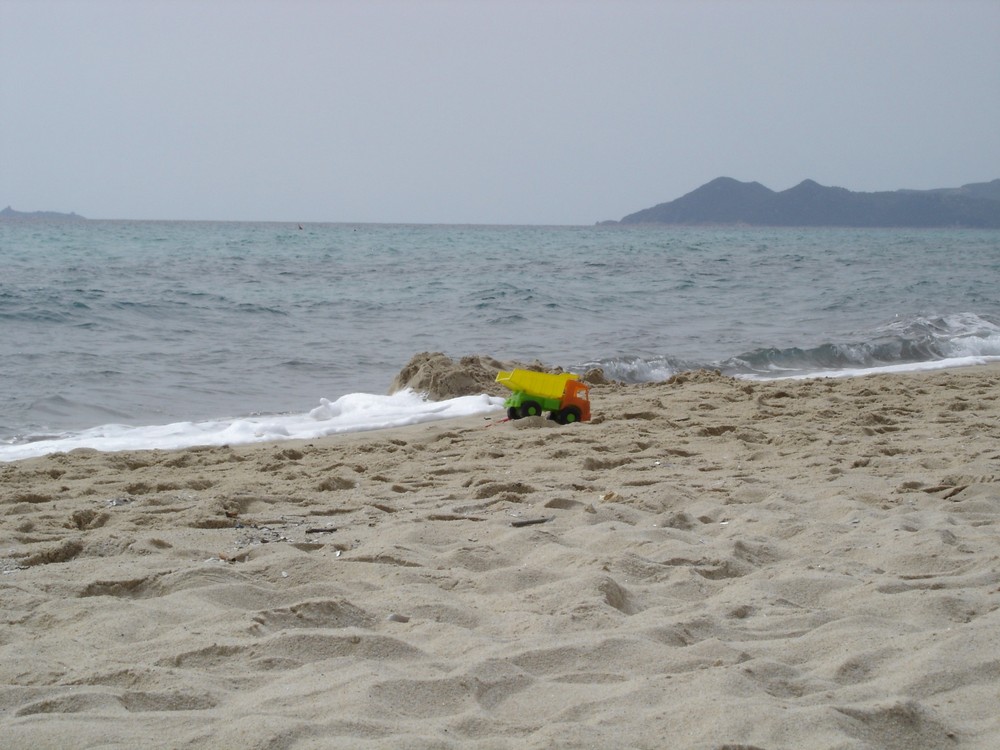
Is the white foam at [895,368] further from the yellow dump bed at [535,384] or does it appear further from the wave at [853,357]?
the yellow dump bed at [535,384]

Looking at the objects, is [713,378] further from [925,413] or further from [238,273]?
[238,273]

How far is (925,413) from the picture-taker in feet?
19.5

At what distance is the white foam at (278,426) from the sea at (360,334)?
23 mm

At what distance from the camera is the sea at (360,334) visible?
7000 mm

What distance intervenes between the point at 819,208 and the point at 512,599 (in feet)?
398

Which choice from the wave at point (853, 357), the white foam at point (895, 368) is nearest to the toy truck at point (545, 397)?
the wave at point (853, 357)

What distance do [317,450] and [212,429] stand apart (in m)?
1.38

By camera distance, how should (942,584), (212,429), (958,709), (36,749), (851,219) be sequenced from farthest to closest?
(851,219) < (212,429) < (942,584) < (958,709) < (36,749)

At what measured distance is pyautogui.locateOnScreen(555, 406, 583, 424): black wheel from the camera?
5.81m

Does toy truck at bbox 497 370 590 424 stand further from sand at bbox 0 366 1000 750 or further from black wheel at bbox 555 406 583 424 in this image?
sand at bbox 0 366 1000 750

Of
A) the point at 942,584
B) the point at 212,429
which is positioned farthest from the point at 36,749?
the point at 212,429

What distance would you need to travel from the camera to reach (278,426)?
6.34m

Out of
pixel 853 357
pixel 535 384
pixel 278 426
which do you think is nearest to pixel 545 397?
pixel 535 384

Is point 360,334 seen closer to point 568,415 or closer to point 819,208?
point 568,415
